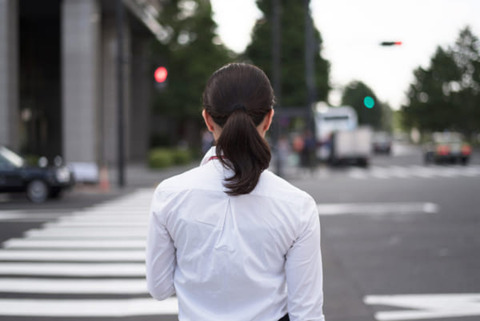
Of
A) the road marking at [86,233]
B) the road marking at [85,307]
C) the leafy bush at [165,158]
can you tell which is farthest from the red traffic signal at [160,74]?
the road marking at [85,307]

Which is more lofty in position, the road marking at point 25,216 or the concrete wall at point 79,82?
the concrete wall at point 79,82

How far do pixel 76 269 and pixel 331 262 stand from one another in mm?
3174

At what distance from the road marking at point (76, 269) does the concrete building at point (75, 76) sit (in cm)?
1349

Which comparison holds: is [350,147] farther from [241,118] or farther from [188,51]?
[241,118]

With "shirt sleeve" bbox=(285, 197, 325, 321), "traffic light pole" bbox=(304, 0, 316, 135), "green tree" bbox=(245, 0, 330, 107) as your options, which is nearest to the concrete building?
"traffic light pole" bbox=(304, 0, 316, 135)

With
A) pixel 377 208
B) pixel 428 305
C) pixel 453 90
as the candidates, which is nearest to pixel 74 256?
pixel 428 305

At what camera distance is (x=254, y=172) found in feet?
5.78

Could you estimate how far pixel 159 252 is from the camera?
1885 mm

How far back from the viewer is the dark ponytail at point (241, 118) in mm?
1767

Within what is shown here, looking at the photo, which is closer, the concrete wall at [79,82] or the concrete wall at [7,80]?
the concrete wall at [7,80]

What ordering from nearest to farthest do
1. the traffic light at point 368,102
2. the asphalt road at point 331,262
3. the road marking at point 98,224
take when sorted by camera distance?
the asphalt road at point 331,262
the road marking at point 98,224
the traffic light at point 368,102

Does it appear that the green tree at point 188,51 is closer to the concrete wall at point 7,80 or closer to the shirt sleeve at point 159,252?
the concrete wall at point 7,80

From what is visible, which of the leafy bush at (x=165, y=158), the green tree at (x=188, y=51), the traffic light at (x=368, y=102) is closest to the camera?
the traffic light at (x=368, y=102)

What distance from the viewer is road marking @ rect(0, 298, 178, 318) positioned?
539 centimetres
